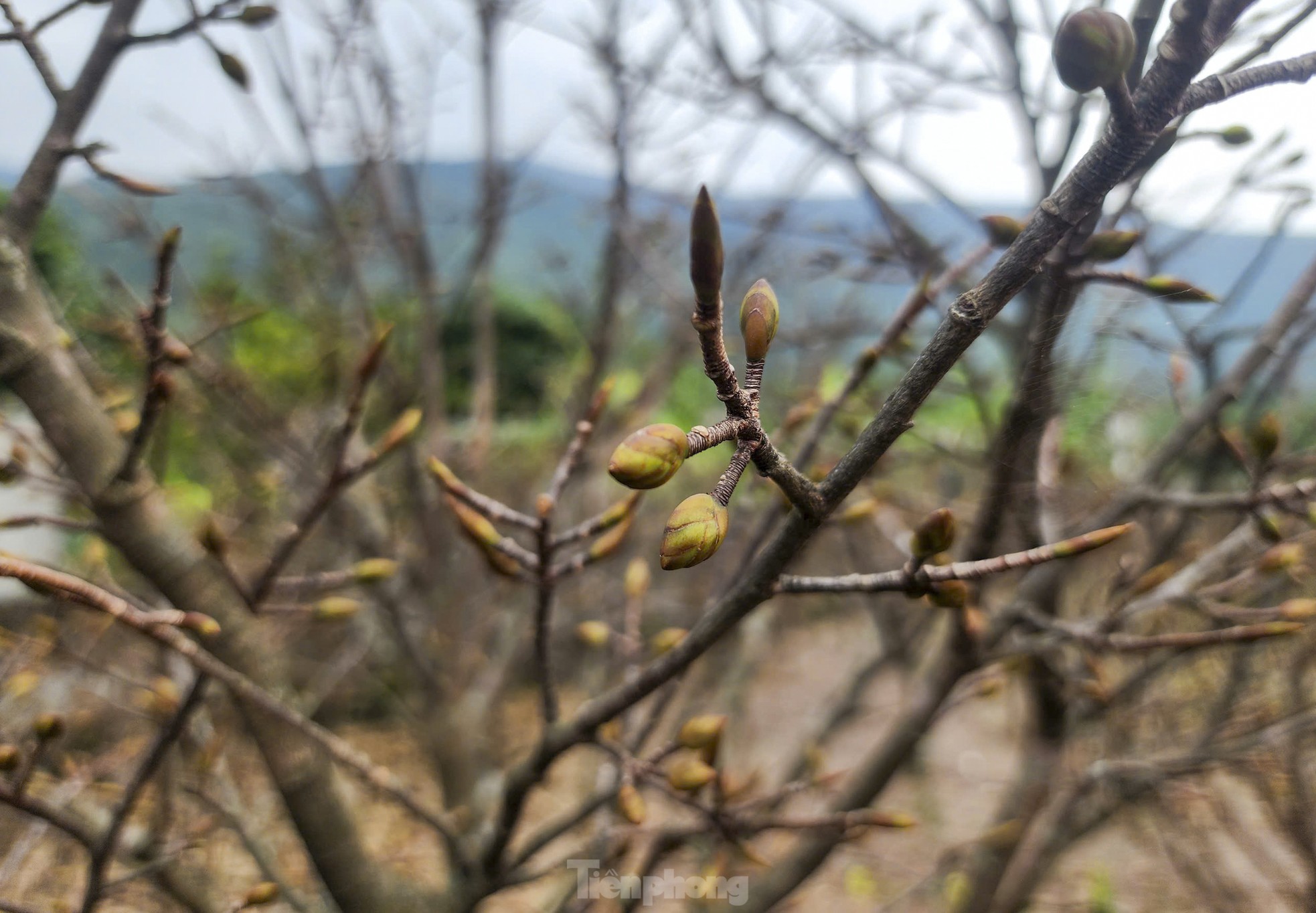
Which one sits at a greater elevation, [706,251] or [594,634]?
[706,251]

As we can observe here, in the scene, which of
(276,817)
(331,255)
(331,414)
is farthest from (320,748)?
(331,255)

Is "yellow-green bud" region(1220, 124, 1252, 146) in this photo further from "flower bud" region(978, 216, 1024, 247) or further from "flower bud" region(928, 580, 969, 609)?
"flower bud" region(928, 580, 969, 609)

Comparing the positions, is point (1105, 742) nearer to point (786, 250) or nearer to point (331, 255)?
point (786, 250)

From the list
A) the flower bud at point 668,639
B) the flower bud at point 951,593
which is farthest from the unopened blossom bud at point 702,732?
the flower bud at point 951,593

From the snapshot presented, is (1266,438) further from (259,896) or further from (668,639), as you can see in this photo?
(259,896)

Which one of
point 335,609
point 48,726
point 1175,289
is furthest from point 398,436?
point 1175,289

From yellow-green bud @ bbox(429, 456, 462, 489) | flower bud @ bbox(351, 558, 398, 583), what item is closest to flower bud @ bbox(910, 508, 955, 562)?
yellow-green bud @ bbox(429, 456, 462, 489)
